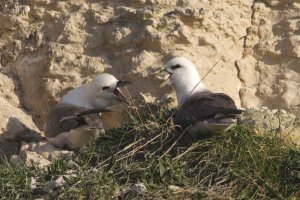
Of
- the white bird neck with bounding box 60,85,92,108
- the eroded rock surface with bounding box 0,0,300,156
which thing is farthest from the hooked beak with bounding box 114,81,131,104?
the white bird neck with bounding box 60,85,92,108

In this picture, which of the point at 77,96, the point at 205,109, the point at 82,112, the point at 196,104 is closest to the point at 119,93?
the point at 77,96

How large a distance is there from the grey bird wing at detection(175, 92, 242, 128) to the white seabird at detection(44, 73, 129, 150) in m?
0.72

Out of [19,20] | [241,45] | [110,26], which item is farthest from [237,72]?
[19,20]

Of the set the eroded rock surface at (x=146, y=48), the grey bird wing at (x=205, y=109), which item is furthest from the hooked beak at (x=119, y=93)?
the grey bird wing at (x=205, y=109)

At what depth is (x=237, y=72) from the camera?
27.5 feet

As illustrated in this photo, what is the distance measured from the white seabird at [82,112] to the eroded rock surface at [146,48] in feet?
0.47

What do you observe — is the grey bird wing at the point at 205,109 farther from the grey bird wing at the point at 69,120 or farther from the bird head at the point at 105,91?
the bird head at the point at 105,91

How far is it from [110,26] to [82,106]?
2.56 feet

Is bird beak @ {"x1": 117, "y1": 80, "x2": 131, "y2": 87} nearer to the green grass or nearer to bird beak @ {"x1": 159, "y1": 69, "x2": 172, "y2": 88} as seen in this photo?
bird beak @ {"x1": 159, "y1": 69, "x2": 172, "y2": 88}

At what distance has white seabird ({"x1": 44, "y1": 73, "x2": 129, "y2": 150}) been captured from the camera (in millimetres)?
7730

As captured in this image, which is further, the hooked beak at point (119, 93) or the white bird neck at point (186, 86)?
the hooked beak at point (119, 93)

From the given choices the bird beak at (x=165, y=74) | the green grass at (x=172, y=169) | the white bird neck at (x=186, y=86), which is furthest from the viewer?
the bird beak at (x=165, y=74)

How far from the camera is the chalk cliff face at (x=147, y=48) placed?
826 cm

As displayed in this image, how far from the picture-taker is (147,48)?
8.30 meters
